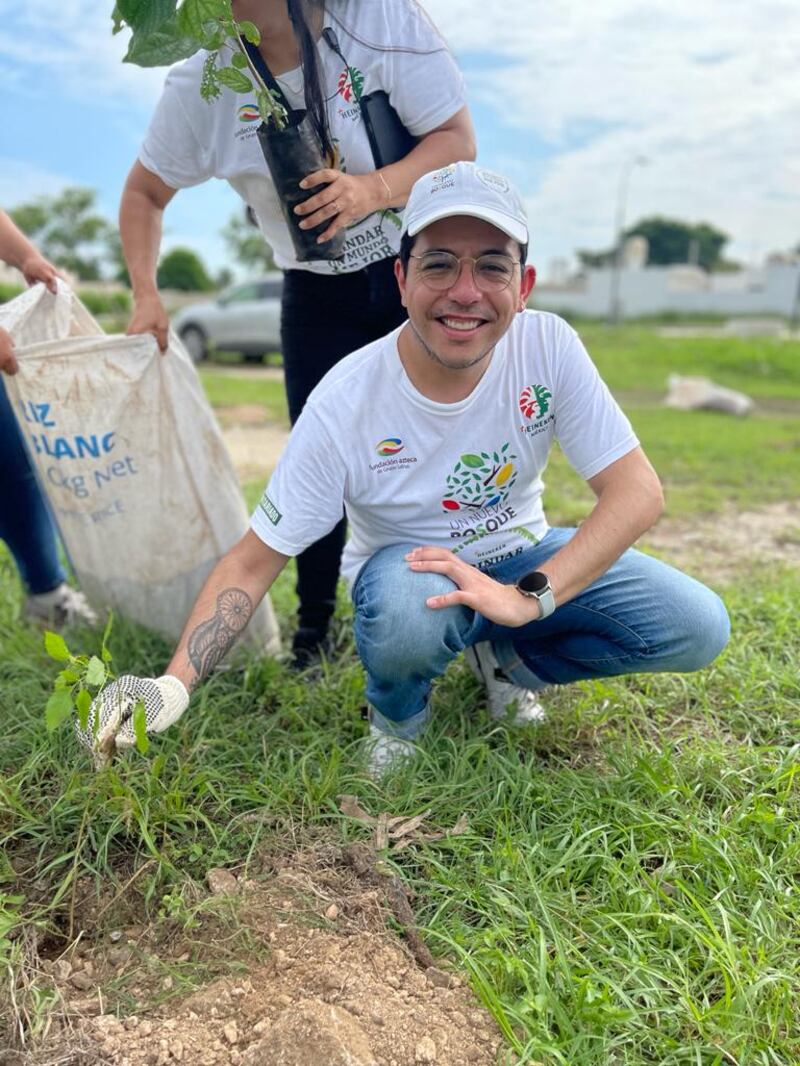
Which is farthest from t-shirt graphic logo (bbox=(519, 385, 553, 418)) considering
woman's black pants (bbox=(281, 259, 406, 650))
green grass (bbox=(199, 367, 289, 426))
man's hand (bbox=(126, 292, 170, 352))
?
green grass (bbox=(199, 367, 289, 426))

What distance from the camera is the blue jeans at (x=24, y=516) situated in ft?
7.97

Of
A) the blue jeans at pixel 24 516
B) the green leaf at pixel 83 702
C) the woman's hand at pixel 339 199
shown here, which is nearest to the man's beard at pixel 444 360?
the woman's hand at pixel 339 199

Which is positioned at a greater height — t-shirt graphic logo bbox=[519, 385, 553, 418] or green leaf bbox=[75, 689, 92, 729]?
t-shirt graphic logo bbox=[519, 385, 553, 418]

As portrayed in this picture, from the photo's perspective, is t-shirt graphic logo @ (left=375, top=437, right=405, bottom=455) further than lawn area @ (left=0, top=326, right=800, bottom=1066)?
Yes

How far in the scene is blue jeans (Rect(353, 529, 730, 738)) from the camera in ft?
6.04

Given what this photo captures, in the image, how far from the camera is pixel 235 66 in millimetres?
1604

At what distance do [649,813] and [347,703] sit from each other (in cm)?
76

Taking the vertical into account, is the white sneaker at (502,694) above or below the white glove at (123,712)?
below

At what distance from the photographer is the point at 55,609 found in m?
2.60

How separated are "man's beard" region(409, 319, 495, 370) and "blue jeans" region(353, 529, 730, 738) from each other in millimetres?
408

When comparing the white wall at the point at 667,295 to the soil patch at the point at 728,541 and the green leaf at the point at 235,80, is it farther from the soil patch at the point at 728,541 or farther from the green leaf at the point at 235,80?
the green leaf at the point at 235,80

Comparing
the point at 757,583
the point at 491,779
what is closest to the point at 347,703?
the point at 491,779

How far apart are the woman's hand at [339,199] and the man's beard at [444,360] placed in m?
0.28

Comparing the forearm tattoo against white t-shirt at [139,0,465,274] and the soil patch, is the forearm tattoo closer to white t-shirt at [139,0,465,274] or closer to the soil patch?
white t-shirt at [139,0,465,274]
